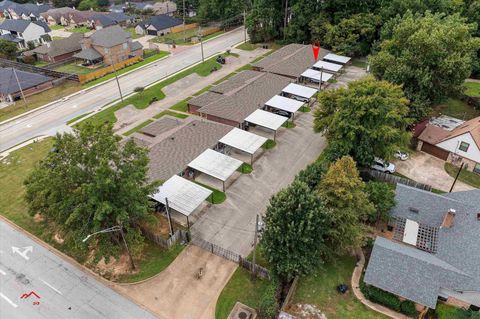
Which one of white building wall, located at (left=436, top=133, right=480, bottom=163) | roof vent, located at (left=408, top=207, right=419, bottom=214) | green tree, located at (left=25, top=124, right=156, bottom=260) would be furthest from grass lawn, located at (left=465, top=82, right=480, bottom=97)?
green tree, located at (left=25, top=124, right=156, bottom=260)

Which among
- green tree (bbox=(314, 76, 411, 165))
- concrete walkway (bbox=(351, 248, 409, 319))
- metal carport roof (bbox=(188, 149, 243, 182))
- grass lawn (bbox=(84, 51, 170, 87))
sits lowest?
concrete walkway (bbox=(351, 248, 409, 319))

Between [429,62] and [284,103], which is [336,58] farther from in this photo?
[429,62]

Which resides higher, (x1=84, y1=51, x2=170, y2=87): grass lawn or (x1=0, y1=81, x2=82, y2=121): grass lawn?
(x1=84, y1=51, x2=170, y2=87): grass lawn

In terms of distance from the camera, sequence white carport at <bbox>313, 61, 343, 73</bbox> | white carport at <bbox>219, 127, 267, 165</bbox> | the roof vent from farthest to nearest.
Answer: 1. white carport at <bbox>313, 61, 343, 73</bbox>
2. white carport at <bbox>219, 127, 267, 165</bbox>
3. the roof vent

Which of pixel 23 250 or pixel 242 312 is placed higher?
pixel 242 312

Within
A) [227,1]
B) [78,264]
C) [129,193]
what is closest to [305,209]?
[129,193]

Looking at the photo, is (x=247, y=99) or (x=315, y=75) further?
(x=315, y=75)

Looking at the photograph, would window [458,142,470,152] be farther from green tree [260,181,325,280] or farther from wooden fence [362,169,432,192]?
green tree [260,181,325,280]

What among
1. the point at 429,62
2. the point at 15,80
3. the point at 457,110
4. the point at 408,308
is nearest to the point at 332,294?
the point at 408,308

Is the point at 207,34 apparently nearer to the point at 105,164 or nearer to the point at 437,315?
the point at 105,164
